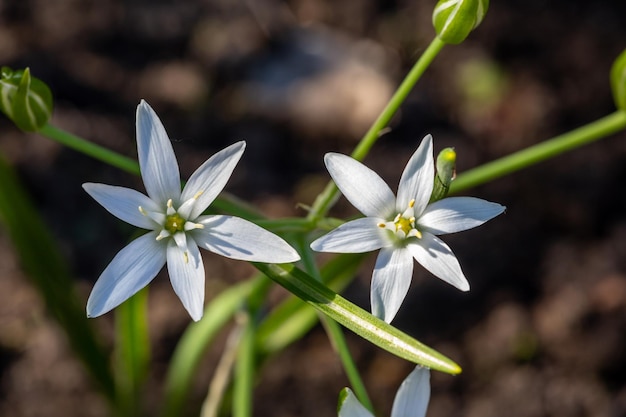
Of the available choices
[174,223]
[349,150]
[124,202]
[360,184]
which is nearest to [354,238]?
[360,184]

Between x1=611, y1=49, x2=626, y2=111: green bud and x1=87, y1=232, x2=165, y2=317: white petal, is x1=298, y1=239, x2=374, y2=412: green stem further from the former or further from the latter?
x1=611, y1=49, x2=626, y2=111: green bud

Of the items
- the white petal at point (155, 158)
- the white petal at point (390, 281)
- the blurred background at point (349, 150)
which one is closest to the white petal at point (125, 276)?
the white petal at point (155, 158)

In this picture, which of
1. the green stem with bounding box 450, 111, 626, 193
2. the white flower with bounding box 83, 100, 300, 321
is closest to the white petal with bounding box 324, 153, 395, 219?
the white flower with bounding box 83, 100, 300, 321

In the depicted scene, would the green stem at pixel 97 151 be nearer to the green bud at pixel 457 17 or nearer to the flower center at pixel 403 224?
the flower center at pixel 403 224

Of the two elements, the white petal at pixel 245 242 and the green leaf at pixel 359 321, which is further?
the white petal at pixel 245 242

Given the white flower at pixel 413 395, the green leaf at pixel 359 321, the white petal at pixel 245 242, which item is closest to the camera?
the green leaf at pixel 359 321

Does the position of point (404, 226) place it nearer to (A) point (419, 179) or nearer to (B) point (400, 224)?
(B) point (400, 224)
